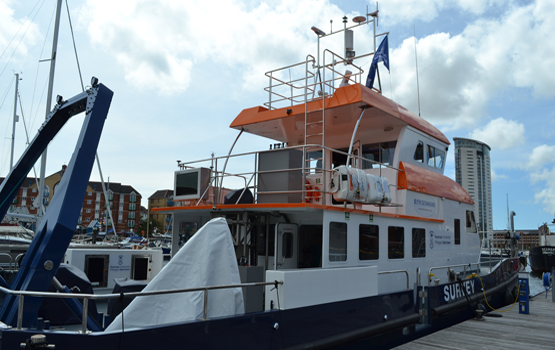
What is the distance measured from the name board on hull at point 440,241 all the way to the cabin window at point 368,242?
226cm

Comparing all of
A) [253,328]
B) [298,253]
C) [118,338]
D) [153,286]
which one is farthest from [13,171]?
[298,253]

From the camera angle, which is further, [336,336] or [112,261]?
[112,261]

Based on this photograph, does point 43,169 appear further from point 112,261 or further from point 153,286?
point 153,286

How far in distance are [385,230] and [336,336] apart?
8.85ft

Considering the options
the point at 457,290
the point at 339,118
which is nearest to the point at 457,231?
the point at 457,290

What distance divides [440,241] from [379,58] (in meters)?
4.51

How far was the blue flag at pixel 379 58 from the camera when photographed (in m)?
10.0

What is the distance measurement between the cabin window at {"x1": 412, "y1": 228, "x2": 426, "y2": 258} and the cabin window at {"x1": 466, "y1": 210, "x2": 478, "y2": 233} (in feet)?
9.25

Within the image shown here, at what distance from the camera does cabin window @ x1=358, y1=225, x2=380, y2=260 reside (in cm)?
756

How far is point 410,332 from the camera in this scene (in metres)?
7.89

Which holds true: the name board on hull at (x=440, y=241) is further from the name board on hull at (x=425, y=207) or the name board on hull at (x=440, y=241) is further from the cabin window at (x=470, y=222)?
the cabin window at (x=470, y=222)

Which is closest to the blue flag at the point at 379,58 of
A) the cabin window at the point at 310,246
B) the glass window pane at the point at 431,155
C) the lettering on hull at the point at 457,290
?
the glass window pane at the point at 431,155

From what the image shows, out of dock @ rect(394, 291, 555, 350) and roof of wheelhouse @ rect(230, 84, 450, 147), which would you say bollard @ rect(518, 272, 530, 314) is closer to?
dock @ rect(394, 291, 555, 350)

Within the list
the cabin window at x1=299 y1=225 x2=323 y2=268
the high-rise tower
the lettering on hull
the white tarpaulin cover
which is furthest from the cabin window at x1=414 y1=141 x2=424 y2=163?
the high-rise tower
